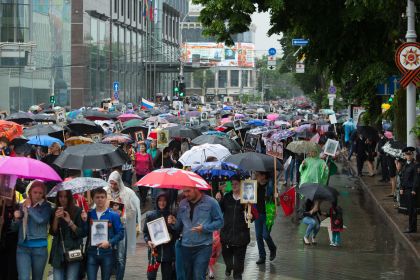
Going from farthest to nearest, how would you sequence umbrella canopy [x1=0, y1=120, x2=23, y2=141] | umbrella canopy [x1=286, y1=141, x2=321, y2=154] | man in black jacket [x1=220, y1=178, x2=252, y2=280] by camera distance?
umbrella canopy [x1=286, y1=141, x2=321, y2=154]
umbrella canopy [x1=0, y1=120, x2=23, y2=141]
man in black jacket [x1=220, y1=178, x2=252, y2=280]

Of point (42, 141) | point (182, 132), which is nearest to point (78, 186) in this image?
point (42, 141)

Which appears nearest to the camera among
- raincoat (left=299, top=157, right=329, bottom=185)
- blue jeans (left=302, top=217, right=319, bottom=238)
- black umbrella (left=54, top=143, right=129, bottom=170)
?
black umbrella (left=54, top=143, right=129, bottom=170)

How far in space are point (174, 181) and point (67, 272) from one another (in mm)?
1489

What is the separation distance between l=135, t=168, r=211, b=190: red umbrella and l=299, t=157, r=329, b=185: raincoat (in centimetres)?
838

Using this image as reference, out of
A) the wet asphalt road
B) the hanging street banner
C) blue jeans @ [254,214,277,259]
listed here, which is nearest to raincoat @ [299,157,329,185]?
the wet asphalt road

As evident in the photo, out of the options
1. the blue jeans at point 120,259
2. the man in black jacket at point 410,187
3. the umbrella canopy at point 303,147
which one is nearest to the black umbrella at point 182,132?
the umbrella canopy at point 303,147

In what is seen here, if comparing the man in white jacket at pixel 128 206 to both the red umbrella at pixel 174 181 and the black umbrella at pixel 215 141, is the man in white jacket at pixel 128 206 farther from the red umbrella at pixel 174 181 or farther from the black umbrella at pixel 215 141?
the black umbrella at pixel 215 141

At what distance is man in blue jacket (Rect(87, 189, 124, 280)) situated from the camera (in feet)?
31.7

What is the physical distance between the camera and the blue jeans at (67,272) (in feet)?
31.3

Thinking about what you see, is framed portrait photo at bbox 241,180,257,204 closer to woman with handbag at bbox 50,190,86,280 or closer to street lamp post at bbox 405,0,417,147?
woman with handbag at bbox 50,190,86,280

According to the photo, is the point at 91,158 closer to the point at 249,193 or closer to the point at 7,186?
the point at 249,193

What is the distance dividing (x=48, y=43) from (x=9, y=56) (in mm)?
5502

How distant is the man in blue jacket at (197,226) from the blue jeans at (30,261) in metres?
1.51

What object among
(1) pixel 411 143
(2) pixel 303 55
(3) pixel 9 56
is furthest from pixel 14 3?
(1) pixel 411 143
